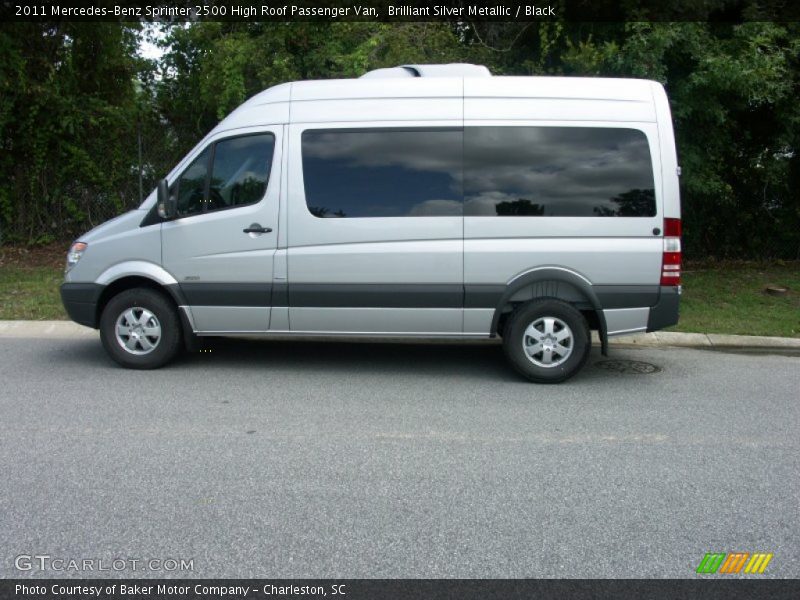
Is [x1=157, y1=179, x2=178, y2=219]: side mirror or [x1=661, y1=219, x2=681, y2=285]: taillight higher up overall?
[x1=157, y1=179, x2=178, y2=219]: side mirror

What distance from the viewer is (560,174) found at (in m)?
6.63

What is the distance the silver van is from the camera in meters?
6.61

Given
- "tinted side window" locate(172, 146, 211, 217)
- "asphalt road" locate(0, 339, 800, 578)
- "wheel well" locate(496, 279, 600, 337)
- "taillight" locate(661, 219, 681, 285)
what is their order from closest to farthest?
1. "asphalt road" locate(0, 339, 800, 578)
2. "taillight" locate(661, 219, 681, 285)
3. "wheel well" locate(496, 279, 600, 337)
4. "tinted side window" locate(172, 146, 211, 217)

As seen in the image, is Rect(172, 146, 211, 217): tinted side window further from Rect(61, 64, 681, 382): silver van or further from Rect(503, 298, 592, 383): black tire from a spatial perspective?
Rect(503, 298, 592, 383): black tire

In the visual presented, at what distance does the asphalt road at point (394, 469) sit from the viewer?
364 cm

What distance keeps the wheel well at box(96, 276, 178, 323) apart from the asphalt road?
24.7 inches

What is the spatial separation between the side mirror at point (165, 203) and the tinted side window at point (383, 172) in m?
1.22

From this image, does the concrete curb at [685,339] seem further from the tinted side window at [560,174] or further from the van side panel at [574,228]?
the tinted side window at [560,174]

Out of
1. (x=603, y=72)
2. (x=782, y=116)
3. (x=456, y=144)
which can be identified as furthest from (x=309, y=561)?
(x=782, y=116)

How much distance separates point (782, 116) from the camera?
10922 mm

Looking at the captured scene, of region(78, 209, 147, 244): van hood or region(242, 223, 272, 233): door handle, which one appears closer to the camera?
region(242, 223, 272, 233): door handle

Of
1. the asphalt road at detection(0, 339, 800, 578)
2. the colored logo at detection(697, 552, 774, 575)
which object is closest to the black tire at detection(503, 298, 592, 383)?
the asphalt road at detection(0, 339, 800, 578)

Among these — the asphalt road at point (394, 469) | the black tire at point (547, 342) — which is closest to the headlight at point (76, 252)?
the asphalt road at point (394, 469)

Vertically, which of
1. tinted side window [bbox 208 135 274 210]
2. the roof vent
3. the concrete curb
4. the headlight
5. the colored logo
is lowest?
the colored logo
